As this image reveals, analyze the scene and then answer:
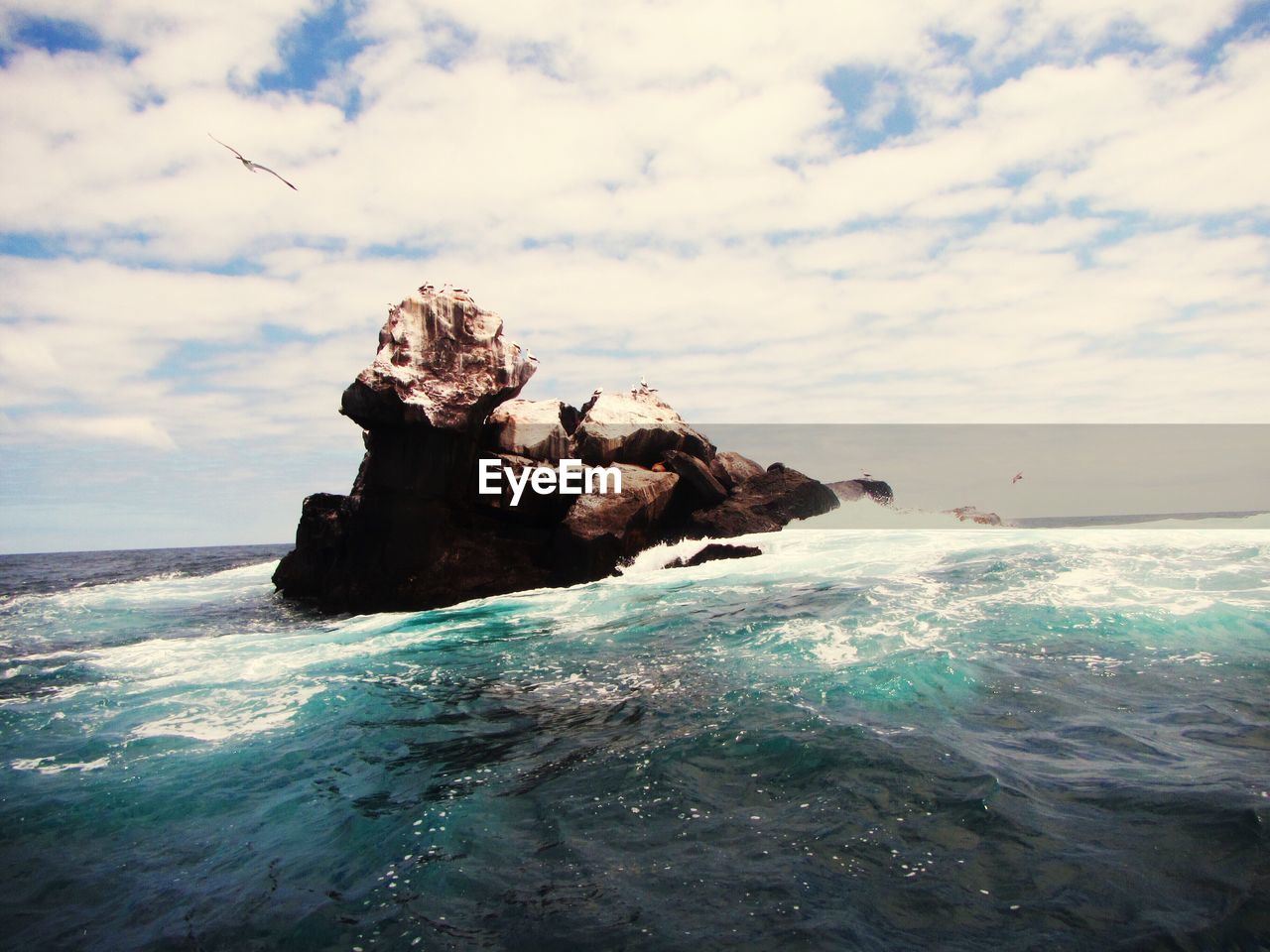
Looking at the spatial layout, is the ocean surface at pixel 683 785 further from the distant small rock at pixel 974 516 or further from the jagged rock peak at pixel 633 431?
the distant small rock at pixel 974 516

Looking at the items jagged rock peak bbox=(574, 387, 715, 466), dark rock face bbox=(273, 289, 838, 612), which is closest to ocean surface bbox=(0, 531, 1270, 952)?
dark rock face bbox=(273, 289, 838, 612)

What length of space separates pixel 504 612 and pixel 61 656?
734cm

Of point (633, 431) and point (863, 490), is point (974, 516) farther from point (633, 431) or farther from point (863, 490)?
point (633, 431)

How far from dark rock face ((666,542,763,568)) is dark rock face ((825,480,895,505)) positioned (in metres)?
9.25

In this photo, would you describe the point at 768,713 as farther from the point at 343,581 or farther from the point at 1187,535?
the point at 1187,535

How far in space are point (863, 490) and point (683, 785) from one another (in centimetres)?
2533

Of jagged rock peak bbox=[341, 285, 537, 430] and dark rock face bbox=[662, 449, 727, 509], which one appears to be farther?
dark rock face bbox=[662, 449, 727, 509]

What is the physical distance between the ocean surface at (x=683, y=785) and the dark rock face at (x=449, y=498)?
18.7 ft

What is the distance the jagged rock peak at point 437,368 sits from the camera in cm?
1512

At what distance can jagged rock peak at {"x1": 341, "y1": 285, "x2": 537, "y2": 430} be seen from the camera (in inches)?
595

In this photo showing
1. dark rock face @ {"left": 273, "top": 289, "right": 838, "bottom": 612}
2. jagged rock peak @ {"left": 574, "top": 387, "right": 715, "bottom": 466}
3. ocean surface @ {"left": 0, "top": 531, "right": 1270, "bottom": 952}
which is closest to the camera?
ocean surface @ {"left": 0, "top": 531, "right": 1270, "bottom": 952}

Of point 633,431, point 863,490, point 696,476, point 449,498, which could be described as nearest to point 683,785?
point 449,498

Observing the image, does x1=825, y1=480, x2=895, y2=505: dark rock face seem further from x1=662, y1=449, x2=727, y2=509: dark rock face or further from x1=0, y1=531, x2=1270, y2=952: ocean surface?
x1=0, y1=531, x2=1270, y2=952: ocean surface

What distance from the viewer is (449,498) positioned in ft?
54.2
